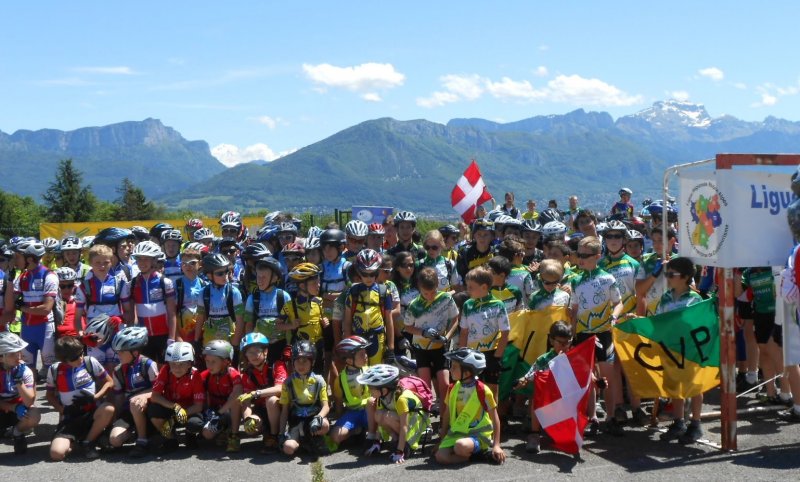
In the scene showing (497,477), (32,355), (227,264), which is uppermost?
(227,264)

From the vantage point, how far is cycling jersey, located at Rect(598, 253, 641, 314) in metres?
9.38

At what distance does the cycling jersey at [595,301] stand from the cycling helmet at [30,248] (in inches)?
262

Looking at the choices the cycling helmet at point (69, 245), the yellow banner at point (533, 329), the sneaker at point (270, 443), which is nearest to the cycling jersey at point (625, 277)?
the yellow banner at point (533, 329)

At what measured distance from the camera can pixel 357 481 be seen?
7.35 metres

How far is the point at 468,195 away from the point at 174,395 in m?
11.4

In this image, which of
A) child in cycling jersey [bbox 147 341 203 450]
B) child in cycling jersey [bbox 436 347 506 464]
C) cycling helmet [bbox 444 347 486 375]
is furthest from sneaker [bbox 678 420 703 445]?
child in cycling jersey [bbox 147 341 203 450]

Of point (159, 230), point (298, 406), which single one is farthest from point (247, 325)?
point (159, 230)

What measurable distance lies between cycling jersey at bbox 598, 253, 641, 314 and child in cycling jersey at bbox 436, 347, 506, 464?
89.4 inches

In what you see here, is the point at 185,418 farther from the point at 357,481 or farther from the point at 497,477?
the point at 497,477

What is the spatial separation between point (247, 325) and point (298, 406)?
1.43m

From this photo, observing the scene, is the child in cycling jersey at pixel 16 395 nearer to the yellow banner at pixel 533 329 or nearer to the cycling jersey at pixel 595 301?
the yellow banner at pixel 533 329

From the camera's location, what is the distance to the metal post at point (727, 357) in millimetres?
7723

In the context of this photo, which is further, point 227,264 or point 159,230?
point 159,230

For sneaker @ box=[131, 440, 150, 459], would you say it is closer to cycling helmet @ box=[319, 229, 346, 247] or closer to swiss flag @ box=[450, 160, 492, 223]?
cycling helmet @ box=[319, 229, 346, 247]
